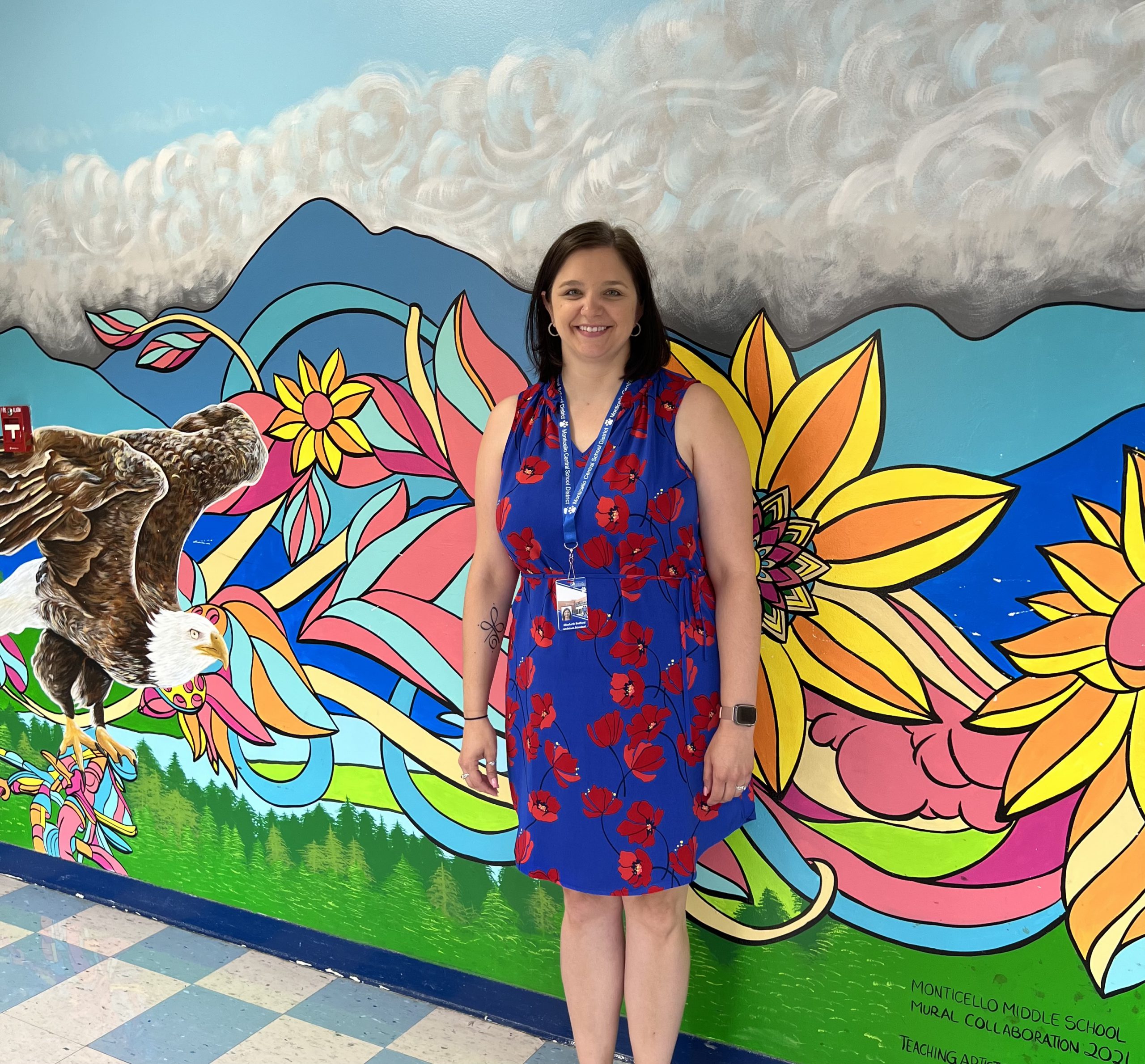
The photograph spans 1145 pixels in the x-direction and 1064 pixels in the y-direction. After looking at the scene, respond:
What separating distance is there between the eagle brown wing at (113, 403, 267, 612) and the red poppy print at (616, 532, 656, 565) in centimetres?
121

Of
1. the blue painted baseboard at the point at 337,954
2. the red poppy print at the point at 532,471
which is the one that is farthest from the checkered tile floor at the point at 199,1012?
the red poppy print at the point at 532,471

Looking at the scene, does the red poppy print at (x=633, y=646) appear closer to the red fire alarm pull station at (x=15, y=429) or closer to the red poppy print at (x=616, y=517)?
the red poppy print at (x=616, y=517)

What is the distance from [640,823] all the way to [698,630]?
1.17 feet

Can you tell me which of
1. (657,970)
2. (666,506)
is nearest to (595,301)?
(666,506)

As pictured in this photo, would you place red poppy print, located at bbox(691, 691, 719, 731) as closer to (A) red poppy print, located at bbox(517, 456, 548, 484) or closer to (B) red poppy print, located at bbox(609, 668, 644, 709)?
(B) red poppy print, located at bbox(609, 668, 644, 709)

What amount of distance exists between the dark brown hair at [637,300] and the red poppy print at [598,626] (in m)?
0.43

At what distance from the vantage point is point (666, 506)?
1.66m

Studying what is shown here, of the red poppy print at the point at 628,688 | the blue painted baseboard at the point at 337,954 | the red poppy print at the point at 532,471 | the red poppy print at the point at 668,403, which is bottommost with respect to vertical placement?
the blue painted baseboard at the point at 337,954

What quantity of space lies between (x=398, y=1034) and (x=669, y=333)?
1.73 meters

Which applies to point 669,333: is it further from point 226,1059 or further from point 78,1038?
point 78,1038

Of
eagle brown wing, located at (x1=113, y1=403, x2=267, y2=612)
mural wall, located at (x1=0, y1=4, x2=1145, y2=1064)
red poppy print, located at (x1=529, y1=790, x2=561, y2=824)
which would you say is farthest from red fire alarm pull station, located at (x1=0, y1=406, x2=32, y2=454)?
red poppy print, located at (x1=529, y1=790, x2=561, y2=824)

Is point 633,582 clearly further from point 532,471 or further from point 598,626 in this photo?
→ point 532,471

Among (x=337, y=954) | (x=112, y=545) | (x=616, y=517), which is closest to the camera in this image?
(x=616, y=517)

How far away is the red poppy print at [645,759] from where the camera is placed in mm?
1674
